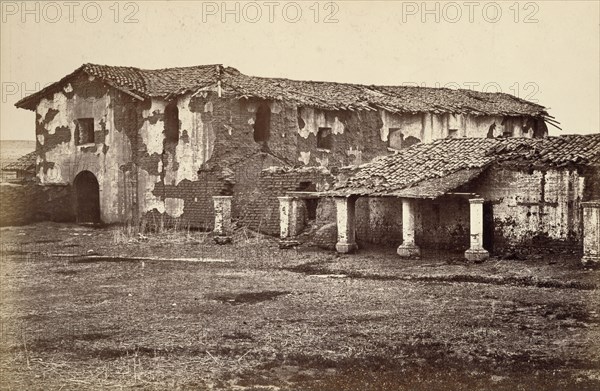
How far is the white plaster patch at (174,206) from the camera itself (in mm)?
27234

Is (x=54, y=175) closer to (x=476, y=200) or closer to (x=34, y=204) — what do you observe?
(x=34, y=204)

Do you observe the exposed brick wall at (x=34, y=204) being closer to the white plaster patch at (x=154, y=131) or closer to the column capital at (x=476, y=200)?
the white plaster patch at (x=154, y=131)

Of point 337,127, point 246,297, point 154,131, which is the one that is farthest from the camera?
point 337,127

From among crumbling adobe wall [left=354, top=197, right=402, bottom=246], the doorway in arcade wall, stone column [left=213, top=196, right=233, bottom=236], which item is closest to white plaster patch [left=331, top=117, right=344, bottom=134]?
stone column [left=213, top=196, right=233, bottom=236]

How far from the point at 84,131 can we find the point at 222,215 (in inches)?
325

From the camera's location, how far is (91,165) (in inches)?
1156

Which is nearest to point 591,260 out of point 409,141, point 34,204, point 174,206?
point 174,206

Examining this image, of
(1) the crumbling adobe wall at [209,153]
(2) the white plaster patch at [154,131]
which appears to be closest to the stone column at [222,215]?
(1) the crumbling adobe wall at [209,153]

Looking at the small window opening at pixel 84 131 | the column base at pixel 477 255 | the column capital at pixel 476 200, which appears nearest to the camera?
the column base at pixel 477 255

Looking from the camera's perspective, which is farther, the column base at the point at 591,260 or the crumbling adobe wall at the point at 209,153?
the crumbling adobe wall at the point at 209,153

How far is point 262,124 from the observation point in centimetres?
2867

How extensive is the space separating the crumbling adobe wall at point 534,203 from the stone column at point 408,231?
169cm

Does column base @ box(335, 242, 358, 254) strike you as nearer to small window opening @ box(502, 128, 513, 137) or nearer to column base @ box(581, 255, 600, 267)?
column base @ box(581, 255, 600, 267)

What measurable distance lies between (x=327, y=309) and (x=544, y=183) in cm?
835
